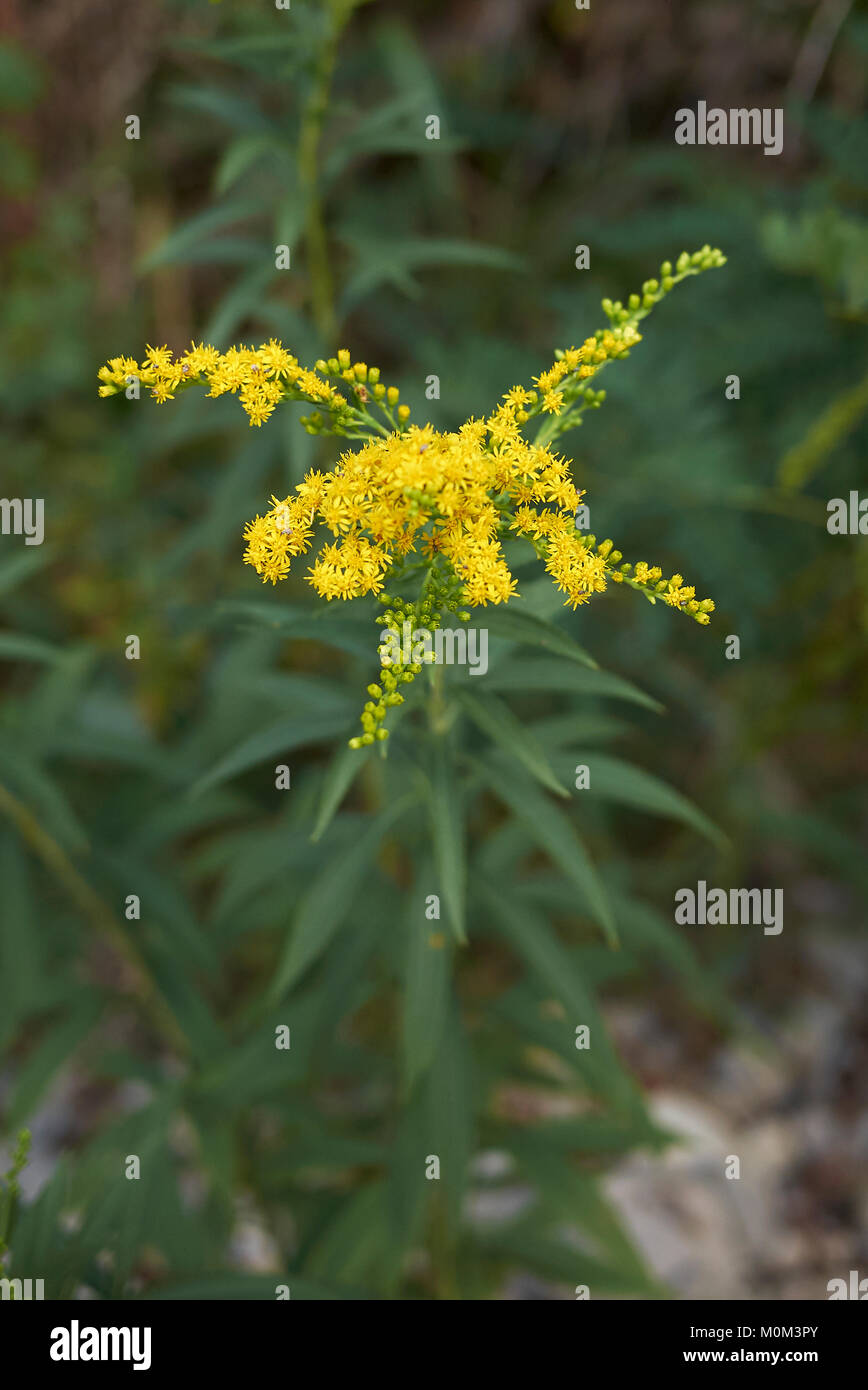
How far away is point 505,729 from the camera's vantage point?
5.35 feet

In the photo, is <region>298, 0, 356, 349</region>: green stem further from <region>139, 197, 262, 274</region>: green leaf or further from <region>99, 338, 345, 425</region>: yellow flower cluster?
<region>99, 338, 345, 425</region>: yellow flower cluster

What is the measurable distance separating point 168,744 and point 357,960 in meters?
1.79

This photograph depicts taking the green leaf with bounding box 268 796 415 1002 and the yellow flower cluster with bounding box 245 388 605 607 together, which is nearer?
the yellow flower cluster with bounding box 245 388 605 607

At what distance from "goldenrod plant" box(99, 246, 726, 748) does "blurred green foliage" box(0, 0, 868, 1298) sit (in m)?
0.17

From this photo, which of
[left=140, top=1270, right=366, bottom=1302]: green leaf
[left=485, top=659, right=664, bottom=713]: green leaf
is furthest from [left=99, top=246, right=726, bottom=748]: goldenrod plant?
[left=140, top=1270, right=366, bottom=1302]: green leaf

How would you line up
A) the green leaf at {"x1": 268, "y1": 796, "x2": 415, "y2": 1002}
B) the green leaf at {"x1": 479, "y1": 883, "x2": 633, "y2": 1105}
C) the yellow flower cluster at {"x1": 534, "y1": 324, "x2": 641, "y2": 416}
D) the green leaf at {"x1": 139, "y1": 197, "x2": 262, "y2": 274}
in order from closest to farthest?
1. the yellow flower cluster at {"x1": 534, "y1": 324, "x2": 641, "y2": 416}
2. the green leaf at {"x1": 268, "y1": 796, "x2": 415, "y2": 1002}
3. the green leaf at {"x1": 479, "y1": 883, "x2": 633, "y2": 1105}
4. the green leaf at {"x1": 139, "y1": 197, "x2": 262, "y2": 274}

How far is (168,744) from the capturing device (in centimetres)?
375

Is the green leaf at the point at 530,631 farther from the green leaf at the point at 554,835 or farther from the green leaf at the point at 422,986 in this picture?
the green leaf at the point at 422,986

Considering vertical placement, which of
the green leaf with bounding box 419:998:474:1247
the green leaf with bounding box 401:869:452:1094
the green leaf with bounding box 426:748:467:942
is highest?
the green leaf with bounding box 426:748:467:942

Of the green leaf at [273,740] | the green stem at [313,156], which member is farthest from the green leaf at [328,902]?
the green stem at [313,156]

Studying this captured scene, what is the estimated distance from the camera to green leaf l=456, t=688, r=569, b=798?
5.20 feet

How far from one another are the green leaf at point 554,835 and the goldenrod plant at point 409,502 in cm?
47

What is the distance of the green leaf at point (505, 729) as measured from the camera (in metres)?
1.59
